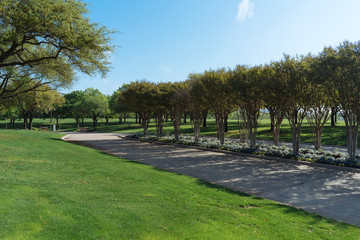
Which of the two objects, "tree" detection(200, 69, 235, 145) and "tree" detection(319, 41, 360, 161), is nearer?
"tree" detection(319, 41, 360, 161)

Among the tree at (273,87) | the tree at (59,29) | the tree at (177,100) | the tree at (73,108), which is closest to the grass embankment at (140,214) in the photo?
the tree at (59,29)

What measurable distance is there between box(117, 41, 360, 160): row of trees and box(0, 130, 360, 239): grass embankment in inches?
355

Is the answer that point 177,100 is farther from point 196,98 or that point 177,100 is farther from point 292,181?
point 292,181

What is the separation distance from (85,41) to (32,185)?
380 inches

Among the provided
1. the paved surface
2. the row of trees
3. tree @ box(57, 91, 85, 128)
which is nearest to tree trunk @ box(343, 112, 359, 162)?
the row of trees

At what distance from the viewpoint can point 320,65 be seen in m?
12.6

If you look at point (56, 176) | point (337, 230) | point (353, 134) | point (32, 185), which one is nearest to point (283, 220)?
point (337, 230)

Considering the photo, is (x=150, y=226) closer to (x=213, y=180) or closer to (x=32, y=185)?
(x=32, y=185)

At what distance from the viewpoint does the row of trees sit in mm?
12195

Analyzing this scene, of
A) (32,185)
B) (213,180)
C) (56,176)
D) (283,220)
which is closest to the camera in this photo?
(283,220)

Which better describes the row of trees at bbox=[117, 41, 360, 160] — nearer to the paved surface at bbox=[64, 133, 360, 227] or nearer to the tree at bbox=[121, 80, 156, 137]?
the tree at bbox=[121, 80, 156, 137]

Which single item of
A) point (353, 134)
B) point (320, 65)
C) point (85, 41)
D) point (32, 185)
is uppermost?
point (85, 41)

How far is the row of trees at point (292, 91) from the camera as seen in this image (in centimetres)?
1220

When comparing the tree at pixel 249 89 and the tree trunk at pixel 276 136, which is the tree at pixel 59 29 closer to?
the tree at pixel 249 89
